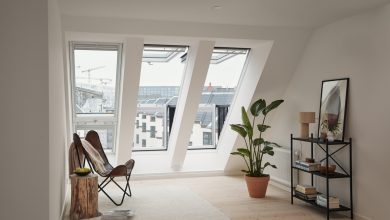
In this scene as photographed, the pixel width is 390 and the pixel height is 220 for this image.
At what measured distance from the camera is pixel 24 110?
308cm

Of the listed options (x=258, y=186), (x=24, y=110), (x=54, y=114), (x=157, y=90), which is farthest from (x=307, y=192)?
(x=24, y=110)

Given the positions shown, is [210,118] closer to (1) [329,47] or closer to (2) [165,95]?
(2) [165,95]

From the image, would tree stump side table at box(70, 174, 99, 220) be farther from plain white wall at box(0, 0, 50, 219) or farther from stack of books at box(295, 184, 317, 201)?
stack of books at box(295, 184, 317, 201)

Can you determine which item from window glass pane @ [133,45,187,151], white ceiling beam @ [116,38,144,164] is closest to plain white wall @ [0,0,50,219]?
white ceiling beam @ [116,38,144,164]

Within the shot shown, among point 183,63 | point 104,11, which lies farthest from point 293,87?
point 104,11

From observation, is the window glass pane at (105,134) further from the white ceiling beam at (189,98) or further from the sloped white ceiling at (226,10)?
the sloped white ceiling at (226,10)

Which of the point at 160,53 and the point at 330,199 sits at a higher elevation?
the point at 160,53

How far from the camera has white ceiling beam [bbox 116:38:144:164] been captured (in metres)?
5.28

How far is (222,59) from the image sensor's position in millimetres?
Answer: 6520

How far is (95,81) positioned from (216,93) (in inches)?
81.8

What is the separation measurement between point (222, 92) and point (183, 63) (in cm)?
98

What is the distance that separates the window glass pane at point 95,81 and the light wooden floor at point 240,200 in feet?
4.64

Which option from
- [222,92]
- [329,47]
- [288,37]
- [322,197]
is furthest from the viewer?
[222,92]

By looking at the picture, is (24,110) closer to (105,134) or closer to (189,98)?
(189,98)
